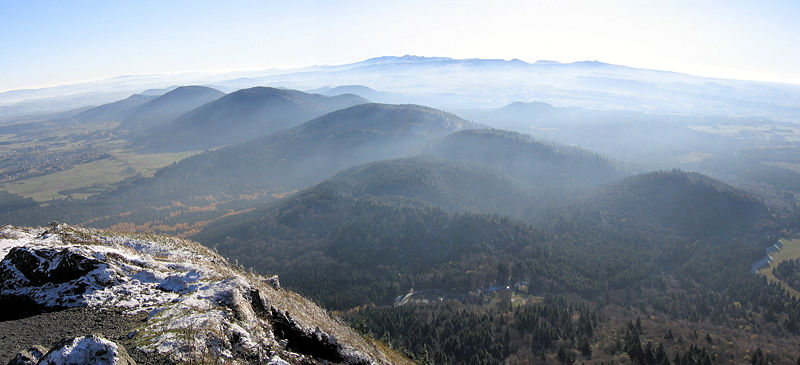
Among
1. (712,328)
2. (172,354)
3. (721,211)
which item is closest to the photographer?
(172,354)

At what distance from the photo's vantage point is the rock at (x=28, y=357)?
1205 centimetres

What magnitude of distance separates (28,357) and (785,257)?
234845mm

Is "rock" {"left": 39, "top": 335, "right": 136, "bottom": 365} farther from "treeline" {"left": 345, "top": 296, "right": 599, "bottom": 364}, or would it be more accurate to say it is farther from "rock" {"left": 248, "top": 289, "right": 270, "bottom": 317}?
"treeline" {"left": 345, "top": 296, "right": 599, "bottom": 364}

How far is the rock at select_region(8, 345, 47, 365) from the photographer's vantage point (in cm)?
1205

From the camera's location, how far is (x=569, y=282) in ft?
452

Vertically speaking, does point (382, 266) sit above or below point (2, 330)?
below

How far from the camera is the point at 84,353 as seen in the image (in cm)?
1173

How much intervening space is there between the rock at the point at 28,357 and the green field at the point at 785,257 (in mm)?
191905

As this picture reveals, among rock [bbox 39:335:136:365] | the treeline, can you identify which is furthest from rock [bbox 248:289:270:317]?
the treeline

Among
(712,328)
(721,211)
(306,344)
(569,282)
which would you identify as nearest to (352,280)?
(569,282)

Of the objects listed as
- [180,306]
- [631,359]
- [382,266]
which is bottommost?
[382,266]

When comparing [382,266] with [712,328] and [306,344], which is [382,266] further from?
[306,344]

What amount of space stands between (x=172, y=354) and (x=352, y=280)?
5199 inches

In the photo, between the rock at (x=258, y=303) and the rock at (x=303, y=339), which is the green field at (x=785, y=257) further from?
the rock at (x=258, y=303)
